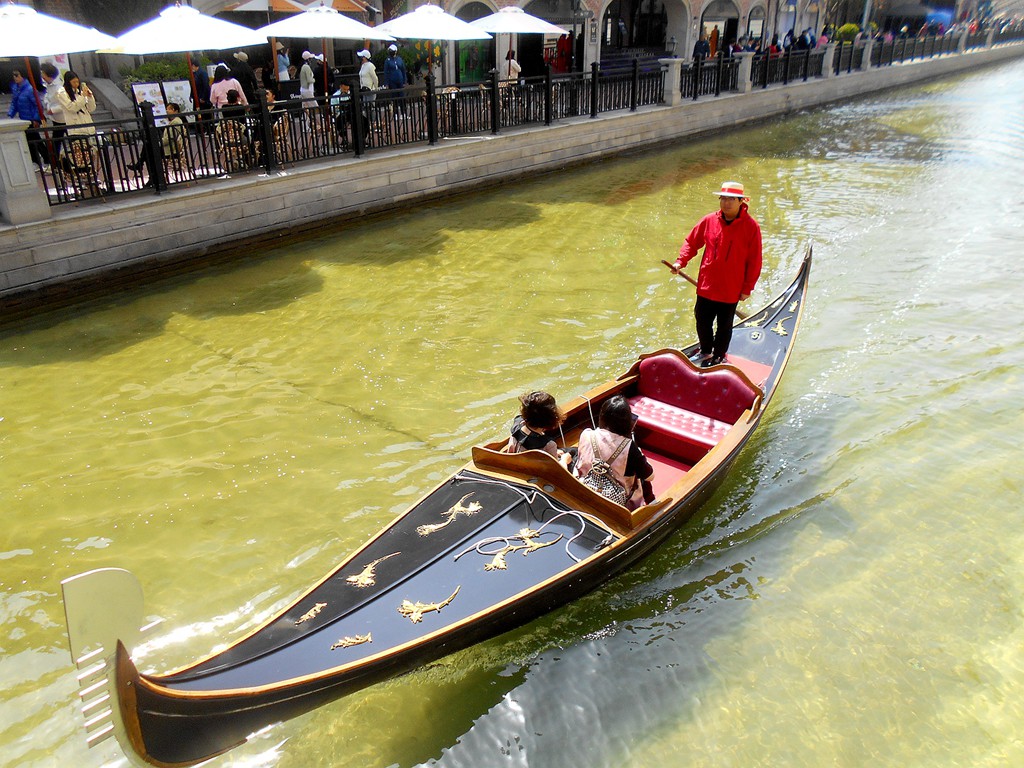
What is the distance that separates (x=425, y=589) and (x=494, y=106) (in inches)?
437

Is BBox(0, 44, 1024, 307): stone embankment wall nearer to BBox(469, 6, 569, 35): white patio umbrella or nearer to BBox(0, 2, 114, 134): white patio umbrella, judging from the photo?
BBox(0, 2, 114, 134): white patio umbrella

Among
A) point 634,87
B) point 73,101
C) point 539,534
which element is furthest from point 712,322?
point 634,87

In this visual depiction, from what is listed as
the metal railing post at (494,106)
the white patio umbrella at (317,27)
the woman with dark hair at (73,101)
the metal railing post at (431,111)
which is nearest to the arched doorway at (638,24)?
the metal railing post at (494,106)

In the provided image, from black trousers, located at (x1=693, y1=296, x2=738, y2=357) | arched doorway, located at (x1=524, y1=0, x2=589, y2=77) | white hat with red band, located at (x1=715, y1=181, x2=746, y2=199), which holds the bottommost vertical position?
black trousers, located at (x1=693, y1=296, x2=738, y2=357)

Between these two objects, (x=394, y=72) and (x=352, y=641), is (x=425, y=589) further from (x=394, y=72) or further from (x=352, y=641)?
(x=394, y=72)

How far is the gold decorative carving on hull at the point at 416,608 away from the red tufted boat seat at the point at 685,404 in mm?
2199

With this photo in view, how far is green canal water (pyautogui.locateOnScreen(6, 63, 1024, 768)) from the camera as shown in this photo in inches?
146

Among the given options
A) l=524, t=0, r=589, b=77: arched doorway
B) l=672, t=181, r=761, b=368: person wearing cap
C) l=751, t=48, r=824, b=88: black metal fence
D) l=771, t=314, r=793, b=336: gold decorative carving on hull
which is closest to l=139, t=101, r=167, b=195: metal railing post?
l=672, t=181, r=761, b=368: person wearing cap

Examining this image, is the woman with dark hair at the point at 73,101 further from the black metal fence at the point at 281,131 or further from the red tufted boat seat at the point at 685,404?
the red tufted boat seat at the point at 685,404

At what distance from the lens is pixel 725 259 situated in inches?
224

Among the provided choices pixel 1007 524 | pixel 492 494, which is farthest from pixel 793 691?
pixel 1007 524

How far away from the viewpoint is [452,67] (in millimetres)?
17344

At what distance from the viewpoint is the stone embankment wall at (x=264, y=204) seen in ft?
27.2

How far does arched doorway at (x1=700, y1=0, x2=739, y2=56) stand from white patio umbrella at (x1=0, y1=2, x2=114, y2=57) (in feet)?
65.9
